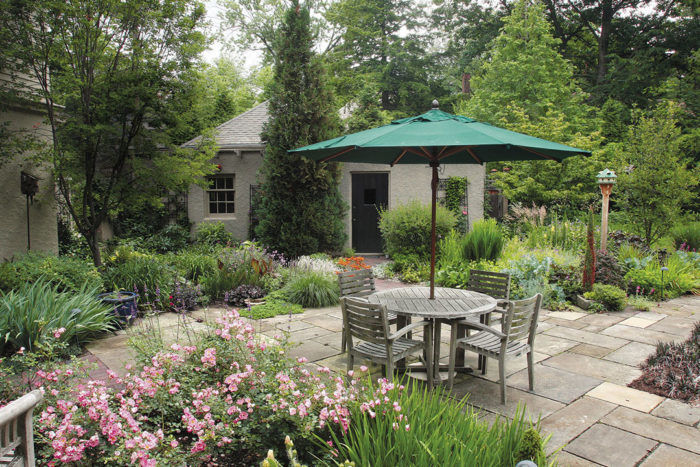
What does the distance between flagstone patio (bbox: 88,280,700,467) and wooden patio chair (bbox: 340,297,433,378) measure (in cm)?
56

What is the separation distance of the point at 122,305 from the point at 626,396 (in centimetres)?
555

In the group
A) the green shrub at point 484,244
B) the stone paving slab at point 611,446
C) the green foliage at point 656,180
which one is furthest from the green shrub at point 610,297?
the stone paving slab at point 611,446

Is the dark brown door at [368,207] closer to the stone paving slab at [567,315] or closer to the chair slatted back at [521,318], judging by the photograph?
the stone paving slab at [567,315]

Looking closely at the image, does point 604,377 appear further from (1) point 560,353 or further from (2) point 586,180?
(2) point 586,180

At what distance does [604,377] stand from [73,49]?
24.7ft

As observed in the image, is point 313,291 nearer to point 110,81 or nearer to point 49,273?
point 49,273

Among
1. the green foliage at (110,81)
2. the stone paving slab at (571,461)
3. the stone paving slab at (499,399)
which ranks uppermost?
the green foliage at (110,81)

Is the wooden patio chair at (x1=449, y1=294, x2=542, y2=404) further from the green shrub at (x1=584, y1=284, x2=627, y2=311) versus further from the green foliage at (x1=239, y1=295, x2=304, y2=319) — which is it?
the green shrub at (x1=584, y1=284, x2=627, y2=311)

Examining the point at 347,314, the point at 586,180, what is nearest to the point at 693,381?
the point at 347,314

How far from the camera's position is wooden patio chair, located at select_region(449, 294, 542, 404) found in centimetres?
362

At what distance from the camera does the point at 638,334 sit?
18.0ft

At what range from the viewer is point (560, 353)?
4.84 meters

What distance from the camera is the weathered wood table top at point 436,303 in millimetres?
3832

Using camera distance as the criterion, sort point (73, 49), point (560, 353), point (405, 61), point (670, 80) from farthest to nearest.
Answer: point (405, 61) → point (670, 80) → point (73, 49) → point (560, 353)
